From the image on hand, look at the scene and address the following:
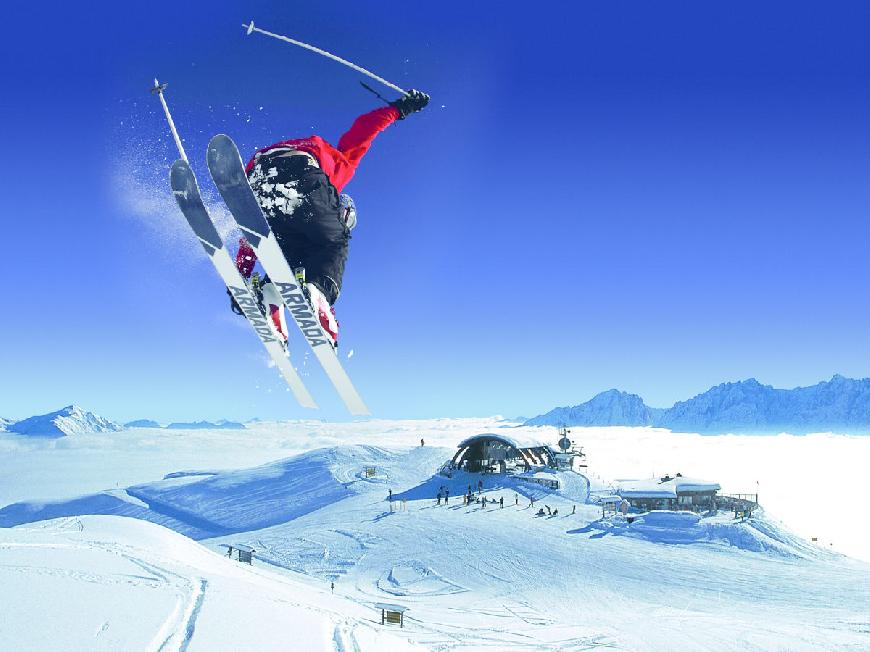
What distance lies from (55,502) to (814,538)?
76.7 meters

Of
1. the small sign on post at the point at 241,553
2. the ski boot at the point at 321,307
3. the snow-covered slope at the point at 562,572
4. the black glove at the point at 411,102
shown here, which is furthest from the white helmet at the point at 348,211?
the small sign on post at the point at 241,553

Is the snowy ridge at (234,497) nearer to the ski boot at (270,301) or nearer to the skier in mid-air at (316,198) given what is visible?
the ski boot at (270,301)

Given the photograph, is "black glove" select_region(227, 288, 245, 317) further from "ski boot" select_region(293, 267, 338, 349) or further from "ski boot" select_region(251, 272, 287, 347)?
"ski boot" select_region(293, 267, 338, 349)

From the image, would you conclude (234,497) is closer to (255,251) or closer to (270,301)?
(270,301)

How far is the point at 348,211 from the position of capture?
7.64m

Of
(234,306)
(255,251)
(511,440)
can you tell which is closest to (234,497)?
(511,440)

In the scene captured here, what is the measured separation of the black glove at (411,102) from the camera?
7.38 metres

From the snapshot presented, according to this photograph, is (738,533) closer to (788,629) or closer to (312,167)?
(788,629)

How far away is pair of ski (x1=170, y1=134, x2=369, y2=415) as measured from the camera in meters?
6.86

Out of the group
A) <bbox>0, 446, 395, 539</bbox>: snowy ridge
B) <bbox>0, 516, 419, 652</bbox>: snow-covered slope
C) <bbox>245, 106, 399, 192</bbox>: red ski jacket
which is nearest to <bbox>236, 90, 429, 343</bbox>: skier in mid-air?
<bbox>245, 106, 399, 192</bbox>: red ski jacket

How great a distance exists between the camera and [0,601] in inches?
301

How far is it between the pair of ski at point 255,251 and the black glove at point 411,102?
7.04 feet

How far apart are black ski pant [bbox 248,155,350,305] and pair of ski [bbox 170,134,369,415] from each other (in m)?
0.23

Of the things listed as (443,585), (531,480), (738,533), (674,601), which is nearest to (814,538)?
(738,533)
